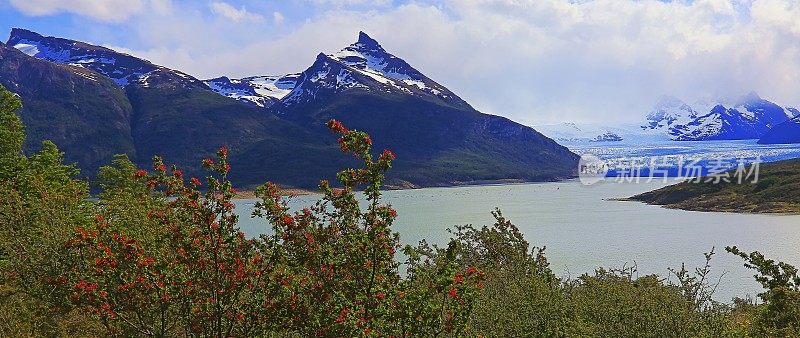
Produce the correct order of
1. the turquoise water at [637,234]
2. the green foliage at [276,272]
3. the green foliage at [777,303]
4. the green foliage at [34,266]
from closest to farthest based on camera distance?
the green foliage at [276,272], the green foliage at [777,303], the green foliage at [34,266], the turquoise water at [637,234]

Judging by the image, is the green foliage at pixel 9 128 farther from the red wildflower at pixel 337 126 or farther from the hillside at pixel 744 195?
the hillside at pixel 744 195

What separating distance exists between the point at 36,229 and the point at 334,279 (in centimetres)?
1514

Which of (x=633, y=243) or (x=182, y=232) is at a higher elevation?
(x=182, y=232)

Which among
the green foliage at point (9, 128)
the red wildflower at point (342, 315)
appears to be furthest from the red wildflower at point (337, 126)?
the green foliage at point (9, 128)

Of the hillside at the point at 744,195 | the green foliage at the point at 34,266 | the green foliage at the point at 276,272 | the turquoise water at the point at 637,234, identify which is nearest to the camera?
the green foliage at the point at 276,272

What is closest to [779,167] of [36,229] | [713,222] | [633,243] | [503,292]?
[713,222]

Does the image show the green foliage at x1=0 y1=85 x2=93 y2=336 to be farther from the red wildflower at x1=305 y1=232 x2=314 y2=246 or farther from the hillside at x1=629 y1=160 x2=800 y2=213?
the hillside at x1=629 y1=160 x2=800 y2=213

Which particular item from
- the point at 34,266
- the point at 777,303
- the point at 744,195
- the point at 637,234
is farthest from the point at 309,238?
the point at 744,195

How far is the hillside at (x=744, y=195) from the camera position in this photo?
145m

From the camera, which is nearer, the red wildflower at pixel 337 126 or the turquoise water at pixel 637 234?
the red wildflower at pixel 337 126

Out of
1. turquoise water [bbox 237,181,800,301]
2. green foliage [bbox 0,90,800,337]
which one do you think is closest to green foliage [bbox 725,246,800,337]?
green foliage [bbox 0,90,800,337]

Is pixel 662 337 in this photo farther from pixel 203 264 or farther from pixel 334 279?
pixel 203 264

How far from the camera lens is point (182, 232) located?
1251cm

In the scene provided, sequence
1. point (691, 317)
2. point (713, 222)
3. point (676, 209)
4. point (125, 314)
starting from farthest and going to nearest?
point (676, 209) → point (713, 222) → point (691, 317) → point (125, 314)
